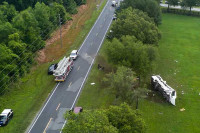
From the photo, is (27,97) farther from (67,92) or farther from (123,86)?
(123,86)

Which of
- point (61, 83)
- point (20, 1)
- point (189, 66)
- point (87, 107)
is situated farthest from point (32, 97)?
point (20, 1)

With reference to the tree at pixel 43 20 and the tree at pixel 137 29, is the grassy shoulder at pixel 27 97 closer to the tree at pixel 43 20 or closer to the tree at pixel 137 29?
the tree at pixel 43 20

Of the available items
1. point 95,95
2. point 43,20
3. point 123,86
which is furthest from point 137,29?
point 43,20

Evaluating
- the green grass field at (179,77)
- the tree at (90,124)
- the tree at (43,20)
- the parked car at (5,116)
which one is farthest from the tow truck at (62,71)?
the tree at (90,124)

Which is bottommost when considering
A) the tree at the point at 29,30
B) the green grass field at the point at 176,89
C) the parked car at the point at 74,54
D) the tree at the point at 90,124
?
the green grass field at the point at 176,89

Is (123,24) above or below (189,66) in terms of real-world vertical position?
above

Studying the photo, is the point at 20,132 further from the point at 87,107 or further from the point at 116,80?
the point at 116,80
